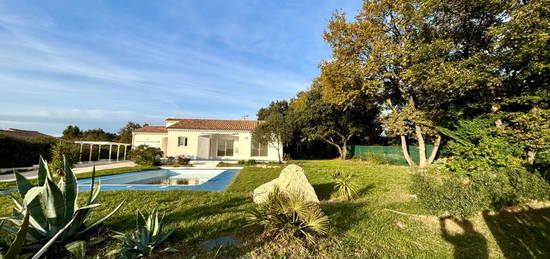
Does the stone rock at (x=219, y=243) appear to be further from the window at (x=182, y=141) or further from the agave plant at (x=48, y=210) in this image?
the window at (x=182, y=141)

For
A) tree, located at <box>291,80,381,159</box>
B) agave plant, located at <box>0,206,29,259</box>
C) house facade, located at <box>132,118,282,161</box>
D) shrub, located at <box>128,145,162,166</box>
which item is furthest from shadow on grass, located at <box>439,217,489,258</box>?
shrub, located at <box>128,145,162,166</box>

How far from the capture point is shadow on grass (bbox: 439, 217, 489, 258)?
155 inches

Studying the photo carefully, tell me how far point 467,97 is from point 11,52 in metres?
24.4

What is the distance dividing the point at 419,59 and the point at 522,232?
29.5 feet

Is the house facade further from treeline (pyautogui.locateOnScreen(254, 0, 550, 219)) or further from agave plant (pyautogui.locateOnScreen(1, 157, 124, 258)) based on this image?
agave plant (pyautogui.locateOnScreen(1, 157, 124, 258))

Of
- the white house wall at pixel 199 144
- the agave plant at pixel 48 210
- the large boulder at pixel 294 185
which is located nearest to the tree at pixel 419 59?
the large boulder at pixel 294 185

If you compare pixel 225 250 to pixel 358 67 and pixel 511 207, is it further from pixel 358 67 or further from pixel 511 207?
pixel 358 67

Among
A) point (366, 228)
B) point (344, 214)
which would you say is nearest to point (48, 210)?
point (366, 228)

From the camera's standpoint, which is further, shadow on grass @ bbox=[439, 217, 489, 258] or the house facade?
the house facade

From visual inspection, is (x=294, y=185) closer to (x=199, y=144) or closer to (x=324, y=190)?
(x=324, y=190)

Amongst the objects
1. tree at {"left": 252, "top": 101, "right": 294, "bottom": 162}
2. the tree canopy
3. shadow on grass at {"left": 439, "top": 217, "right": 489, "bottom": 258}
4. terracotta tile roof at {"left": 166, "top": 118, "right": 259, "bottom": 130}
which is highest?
the tree canopy

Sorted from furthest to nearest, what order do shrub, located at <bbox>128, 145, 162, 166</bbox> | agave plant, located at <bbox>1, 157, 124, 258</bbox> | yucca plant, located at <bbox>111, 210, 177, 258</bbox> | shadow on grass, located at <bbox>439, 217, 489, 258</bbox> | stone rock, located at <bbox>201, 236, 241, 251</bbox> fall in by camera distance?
shrub, located at <bbox>128, 145, 162, 166</bbox>, shadow on grass, located at <bbox>439, 217, 489, 258</bbox>, stone rock, located at <bbox>201, 236, 241, 251</bbox>, yucca plant, located at <bbox>111, 210, 177, 258</bbox>, agave plant, located at <bbox>1, 157, 124, 258</bbox>

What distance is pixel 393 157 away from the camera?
19.4m

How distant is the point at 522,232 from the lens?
495 centimetres
